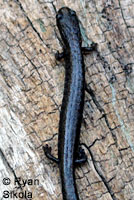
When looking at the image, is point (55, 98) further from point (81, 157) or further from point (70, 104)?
point (81, 157)

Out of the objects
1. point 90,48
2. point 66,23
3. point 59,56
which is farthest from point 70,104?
point 66,23

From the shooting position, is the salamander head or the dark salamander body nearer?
the dark salamander body

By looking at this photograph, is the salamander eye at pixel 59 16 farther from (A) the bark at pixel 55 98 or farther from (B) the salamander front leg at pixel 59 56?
(B) the salamander front leg at pixel 59 56

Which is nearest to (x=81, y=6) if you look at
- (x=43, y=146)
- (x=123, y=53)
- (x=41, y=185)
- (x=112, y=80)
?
(x=123, y=53)

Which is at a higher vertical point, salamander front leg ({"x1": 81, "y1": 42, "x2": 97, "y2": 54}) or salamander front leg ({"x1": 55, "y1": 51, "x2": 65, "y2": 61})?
salamander front leg ({"x1": 81, "y1": 42, "x2": 97, "y2": 54})

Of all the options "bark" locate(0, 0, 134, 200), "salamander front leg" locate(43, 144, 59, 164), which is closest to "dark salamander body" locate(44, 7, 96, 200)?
"salamander front leg" locate(43, 144, 59, 164)

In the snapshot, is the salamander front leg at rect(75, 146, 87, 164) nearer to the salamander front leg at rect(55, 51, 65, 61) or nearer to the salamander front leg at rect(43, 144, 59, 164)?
the salamander front leg at rect(43, 144, 59, 164)

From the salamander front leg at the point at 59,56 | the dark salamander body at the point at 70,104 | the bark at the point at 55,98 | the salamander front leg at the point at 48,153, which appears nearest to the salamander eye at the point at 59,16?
the dark salamander body at the point at 70,104
